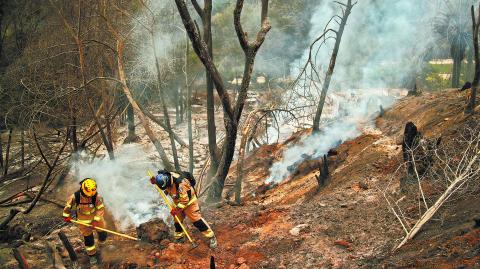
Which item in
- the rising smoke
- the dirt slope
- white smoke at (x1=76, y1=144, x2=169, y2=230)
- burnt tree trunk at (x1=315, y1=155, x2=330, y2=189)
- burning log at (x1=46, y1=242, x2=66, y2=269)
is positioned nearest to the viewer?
the dirt slope

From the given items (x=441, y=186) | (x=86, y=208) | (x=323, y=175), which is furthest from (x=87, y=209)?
(x=323, y=175)

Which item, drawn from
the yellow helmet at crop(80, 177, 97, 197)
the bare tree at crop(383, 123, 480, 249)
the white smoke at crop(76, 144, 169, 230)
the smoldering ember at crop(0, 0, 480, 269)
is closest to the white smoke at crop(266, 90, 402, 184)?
the smoldering ember at crop(0, 0, 480, 269)

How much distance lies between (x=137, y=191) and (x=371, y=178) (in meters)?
7.86

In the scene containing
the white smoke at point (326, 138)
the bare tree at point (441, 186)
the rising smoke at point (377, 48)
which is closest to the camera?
the bare tree at point (441, 186)

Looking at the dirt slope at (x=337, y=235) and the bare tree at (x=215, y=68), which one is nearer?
the dirt slope at (x=337, y=235)

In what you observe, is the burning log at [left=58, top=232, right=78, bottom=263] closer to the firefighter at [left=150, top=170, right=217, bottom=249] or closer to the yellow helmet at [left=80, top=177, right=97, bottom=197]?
the yellow helmet at [left=80, top=177, right=97, bottom=197]

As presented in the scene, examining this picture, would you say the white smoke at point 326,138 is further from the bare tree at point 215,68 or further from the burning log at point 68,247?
the burning log at point 68,247

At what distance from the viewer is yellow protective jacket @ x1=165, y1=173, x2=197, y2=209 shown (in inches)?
245

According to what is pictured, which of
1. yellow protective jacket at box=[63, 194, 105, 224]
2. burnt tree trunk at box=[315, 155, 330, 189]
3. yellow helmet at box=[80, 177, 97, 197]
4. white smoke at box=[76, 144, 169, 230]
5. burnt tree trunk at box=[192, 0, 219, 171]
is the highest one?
burnt tree trunk at box=[192, 0, 219, 171]

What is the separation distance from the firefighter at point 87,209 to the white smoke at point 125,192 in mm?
3053

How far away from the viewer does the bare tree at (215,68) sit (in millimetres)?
6590

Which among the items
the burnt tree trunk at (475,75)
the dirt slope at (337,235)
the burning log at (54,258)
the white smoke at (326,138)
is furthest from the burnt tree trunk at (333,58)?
the burning log at (54,258)

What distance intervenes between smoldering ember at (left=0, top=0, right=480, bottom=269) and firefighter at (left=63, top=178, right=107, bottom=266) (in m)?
0.02

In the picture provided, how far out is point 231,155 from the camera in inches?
323
